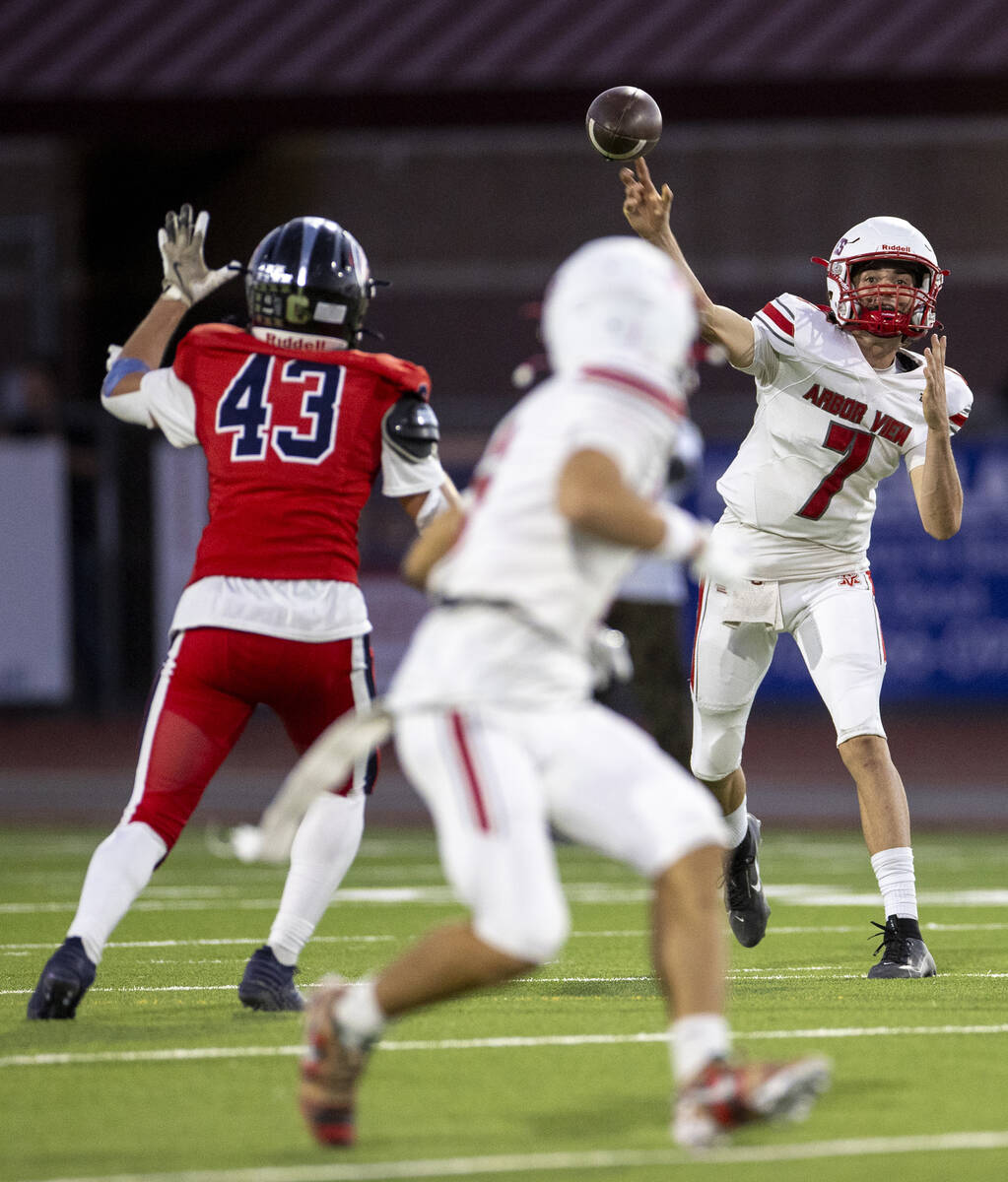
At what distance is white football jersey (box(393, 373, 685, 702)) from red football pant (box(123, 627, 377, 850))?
4.24 ft

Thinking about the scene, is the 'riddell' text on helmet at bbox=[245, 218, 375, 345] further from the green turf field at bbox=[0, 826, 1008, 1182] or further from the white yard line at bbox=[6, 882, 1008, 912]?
the white yard line at bbox=[6, 882, 1008, 912]

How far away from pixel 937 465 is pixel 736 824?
1374mm

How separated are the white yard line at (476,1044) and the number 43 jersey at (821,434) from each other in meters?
1.87

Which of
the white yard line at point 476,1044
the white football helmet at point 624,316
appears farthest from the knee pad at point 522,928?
the white yard line at point 476,1044

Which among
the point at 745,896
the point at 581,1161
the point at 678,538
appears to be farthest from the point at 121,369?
the point at 581,1161

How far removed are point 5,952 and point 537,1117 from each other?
3104 mm

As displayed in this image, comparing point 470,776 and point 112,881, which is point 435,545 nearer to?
point 470,776

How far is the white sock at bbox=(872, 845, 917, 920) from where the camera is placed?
6.04 metres

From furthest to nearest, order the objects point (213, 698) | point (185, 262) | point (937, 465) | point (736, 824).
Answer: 1. point (736, 824)
2. point (937, 465)
3. point (185, 262)
4. point (213, 698)

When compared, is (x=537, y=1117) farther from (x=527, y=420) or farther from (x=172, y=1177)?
(x=527, y=420)

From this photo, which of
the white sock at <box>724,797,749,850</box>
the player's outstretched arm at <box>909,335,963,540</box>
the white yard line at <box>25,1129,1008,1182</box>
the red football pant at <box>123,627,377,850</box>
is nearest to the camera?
the white yard line at <box>25,1129,1008,1182</box>

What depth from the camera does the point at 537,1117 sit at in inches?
157

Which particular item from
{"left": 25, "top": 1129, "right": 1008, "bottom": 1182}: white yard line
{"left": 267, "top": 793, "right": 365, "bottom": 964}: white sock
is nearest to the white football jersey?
{"left": 25, "top": 1129, "right": 1008, "bottom": 1182}: white yard line

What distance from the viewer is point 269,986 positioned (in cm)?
524
